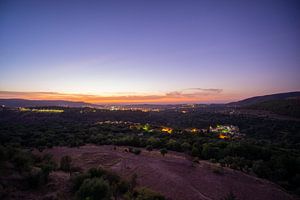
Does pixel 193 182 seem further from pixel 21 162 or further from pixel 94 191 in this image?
pixel 21 162

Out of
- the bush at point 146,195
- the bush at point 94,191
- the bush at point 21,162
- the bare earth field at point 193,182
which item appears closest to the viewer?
the bush at point 94,191

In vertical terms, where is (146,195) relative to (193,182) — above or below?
above

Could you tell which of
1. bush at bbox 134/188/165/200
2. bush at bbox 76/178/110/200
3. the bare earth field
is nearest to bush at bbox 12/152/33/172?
the bare earth field

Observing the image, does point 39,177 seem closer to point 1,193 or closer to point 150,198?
point 1,193

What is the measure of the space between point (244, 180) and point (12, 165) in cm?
1225

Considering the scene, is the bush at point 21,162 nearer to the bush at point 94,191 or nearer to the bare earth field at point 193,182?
the bare earth field at point 193,182

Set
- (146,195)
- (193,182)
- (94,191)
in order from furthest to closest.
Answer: (193,182) → (146,195) → (94,191)

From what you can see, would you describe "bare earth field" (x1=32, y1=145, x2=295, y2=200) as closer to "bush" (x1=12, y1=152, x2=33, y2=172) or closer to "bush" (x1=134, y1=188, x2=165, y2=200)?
"bush" (x1=12, y1=152, x2=33, y2=172)

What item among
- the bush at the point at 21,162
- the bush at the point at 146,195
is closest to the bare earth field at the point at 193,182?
the bush at the point at 21,162

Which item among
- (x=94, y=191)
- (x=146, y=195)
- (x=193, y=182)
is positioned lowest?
(x=193, y=182)

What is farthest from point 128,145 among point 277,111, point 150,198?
point 277,111

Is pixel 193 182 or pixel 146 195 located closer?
pixel 146 195

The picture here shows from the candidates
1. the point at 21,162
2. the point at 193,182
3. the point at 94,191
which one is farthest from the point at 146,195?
the point at 21,162

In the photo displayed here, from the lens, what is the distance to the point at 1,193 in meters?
5.23
